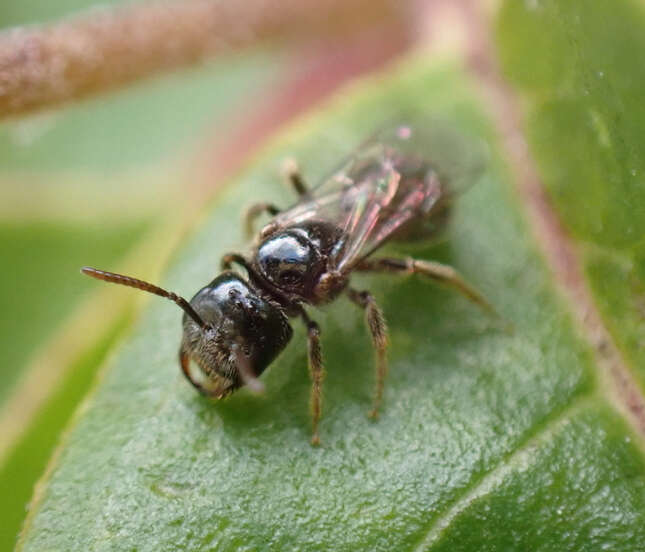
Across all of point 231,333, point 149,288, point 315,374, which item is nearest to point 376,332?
point 315,374

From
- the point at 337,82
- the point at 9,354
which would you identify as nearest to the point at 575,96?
the point at 337,82

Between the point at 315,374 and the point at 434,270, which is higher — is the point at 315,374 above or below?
below

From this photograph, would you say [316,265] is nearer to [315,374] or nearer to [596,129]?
[315,374]

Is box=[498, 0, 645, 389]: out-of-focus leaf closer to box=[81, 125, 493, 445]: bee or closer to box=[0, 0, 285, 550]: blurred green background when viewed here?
box=[81, 125, 493, 445]: bee

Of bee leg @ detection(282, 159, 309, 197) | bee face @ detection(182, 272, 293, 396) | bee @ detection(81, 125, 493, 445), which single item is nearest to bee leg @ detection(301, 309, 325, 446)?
bee @ detection(81, 125, 493, 445)

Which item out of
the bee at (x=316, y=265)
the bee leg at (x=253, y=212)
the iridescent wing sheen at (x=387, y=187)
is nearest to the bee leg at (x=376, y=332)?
the bee at (x=316, y=265)

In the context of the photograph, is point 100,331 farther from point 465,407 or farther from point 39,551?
point 465,407
